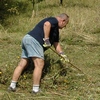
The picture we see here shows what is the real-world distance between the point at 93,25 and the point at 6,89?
541 cm

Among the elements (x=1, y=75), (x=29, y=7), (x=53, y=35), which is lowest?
(x=29, y=7)

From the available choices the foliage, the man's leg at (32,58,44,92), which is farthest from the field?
the foliage

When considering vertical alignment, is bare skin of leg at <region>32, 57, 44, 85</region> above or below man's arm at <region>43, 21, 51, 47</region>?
below

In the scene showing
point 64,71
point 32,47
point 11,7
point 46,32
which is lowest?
point 11,7

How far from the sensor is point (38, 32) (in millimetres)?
4352

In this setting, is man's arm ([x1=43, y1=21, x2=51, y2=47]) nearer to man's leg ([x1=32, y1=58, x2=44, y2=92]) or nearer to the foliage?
man's leg ([x1=32, y1=58, x2=44, y2=92])

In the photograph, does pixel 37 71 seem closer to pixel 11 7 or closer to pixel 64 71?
pixel 64 71

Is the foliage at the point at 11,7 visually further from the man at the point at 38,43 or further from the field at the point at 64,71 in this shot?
the man at the point at 38,43

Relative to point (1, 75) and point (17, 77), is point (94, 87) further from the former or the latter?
point (1, 75)

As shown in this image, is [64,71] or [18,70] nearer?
[18,70]

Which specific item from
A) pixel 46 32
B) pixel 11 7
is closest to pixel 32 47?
pixel 46 32

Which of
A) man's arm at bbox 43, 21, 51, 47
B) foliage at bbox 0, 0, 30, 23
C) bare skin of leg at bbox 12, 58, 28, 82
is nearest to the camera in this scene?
man's arm at bbox 43, 21, 51, 47

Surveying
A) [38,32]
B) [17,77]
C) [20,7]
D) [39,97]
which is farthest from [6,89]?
[20,7]

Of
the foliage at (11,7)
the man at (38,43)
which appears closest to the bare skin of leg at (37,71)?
the man at (38,43)
